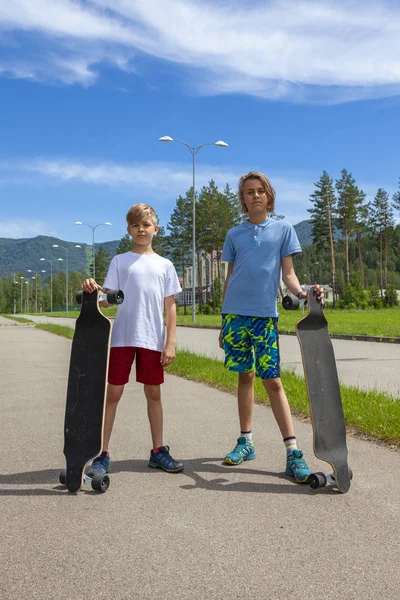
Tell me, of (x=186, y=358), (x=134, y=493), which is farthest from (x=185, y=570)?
(x=186, y=358)

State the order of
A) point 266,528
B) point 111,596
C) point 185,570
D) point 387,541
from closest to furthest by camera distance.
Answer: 1. point 111,596
2. point 185,570
3. point 387,541
4. point 266,528

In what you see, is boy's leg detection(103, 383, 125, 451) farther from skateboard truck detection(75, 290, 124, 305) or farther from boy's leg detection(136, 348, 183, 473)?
skateboard truck detection(75, 290, 124, 305)

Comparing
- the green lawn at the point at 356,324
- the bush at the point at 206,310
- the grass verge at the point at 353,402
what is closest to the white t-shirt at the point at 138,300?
the grass verge at the point at 353,402

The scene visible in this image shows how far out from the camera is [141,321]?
404cm

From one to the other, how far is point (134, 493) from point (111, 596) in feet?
4.33

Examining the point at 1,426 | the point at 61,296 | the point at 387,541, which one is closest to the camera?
the point at 387,541

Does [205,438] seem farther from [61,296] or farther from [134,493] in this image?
[61,296]

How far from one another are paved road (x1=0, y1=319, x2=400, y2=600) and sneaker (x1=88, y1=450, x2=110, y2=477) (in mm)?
121

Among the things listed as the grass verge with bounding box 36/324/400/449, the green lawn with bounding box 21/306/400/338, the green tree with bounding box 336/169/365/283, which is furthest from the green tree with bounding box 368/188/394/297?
the grass verge with bounding box 36/324/400/449

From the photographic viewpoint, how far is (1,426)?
228 inches

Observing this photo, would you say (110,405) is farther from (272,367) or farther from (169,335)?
(272,367)

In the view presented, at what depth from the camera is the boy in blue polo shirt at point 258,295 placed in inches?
160

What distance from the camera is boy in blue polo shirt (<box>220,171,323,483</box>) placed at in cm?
407

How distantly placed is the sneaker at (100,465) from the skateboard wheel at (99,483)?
0.14m
